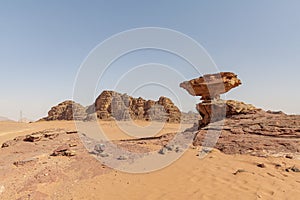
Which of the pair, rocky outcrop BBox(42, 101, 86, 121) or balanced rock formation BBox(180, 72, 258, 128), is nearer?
balanced rock formation BBox(180, 72, 258, 128)

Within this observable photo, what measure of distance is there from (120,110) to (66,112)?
1051 centimetres

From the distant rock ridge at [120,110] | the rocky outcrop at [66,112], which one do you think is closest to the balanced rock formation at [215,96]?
the distant rock ridge at [120,110]

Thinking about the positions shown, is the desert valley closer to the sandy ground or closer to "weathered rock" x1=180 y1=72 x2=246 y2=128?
the sandy ground

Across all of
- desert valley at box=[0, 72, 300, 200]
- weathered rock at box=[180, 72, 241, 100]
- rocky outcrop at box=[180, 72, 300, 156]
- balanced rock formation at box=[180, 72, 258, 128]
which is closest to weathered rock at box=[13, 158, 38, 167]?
desert valley at box=[0, 72, 300, 200]

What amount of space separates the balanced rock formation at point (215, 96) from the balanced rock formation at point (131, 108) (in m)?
22.2

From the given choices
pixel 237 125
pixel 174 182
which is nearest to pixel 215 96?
pixel 237 125

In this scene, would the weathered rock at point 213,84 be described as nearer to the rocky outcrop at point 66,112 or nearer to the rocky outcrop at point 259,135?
the rocky outcrop at point 259,135

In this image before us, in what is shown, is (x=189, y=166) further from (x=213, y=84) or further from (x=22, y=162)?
(x=213, y=84)

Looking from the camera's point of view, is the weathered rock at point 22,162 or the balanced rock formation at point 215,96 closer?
the weathered rock at point 22,162

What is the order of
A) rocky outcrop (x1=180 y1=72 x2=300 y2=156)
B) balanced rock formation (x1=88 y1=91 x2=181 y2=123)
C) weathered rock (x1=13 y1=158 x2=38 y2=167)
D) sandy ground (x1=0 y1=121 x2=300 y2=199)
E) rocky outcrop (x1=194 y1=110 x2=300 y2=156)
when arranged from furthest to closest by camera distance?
balanced rock formation (x1=88 y1=91 x2=181 y2=123)
rocky outcrop (x1=180 y1=72 x2=300 y2=156)
rocky outcrop (x1=194 y1=110 x2=300 y2=156)
weathered rock (x1=13 y1=158 x2=38 y2=167)
sandy ground (x1=0 y1=121 x2=300 y2=199)

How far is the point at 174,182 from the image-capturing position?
5621mm

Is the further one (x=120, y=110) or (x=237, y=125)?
(x=120, y=110)

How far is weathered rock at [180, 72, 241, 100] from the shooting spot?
14.7 metres

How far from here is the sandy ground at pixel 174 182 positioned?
4.80m
